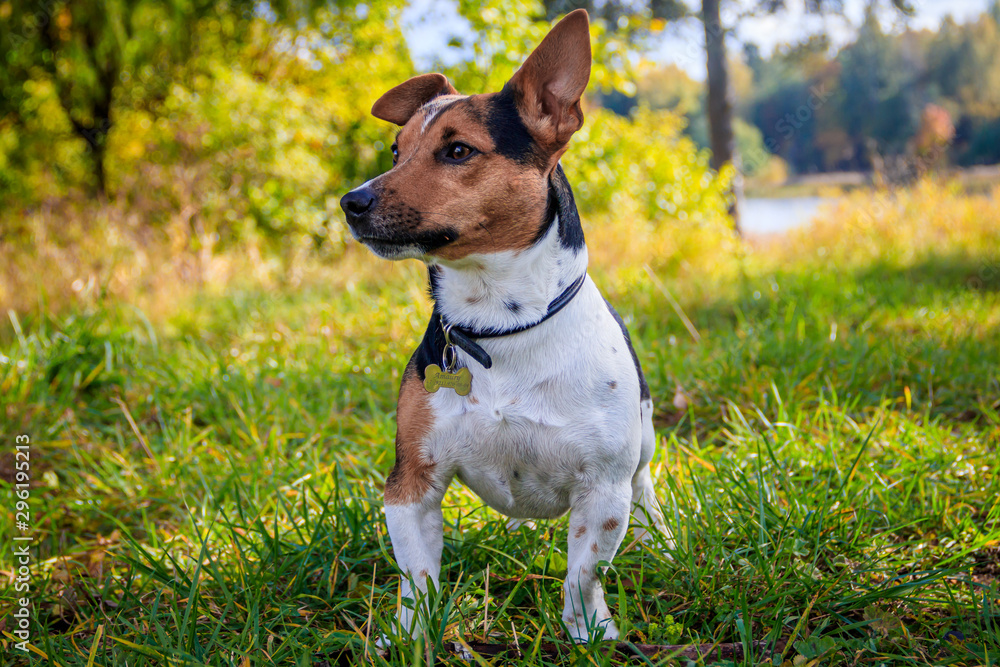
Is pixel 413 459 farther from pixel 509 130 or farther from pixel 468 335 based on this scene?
pixel 509 130

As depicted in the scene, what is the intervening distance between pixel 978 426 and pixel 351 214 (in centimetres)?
320

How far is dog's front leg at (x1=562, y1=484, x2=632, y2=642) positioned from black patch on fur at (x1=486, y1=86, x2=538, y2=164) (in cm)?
96

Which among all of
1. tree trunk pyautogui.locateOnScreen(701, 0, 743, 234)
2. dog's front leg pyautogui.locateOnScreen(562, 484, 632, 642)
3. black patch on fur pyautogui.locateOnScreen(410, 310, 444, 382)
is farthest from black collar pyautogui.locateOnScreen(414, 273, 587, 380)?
tree trunk pyautogui.locateOnScreen(701, 0, 743, 234)

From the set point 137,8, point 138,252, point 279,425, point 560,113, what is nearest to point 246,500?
point 279,425

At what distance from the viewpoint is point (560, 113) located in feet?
6.34

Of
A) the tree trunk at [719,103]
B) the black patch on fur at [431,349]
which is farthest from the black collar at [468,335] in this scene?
the tree trunk at [719,103]

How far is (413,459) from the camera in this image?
183 cm

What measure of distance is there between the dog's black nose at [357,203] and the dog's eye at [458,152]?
0.26 metres

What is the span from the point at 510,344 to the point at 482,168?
0.49 m

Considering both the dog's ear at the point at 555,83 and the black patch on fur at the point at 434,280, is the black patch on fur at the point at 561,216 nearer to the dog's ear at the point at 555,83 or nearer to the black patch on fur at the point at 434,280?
the dog's ear at the point at 555,83

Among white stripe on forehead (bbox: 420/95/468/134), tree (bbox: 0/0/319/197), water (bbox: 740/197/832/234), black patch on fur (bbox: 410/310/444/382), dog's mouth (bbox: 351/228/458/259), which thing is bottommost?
water (bbox: 740/197/832/234)

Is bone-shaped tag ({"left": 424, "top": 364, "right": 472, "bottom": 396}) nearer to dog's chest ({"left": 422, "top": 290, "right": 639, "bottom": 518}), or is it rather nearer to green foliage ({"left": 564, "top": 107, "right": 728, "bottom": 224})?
dog's chest ({"left": 422, "top": 290, "right": 639, "bottom": 518})

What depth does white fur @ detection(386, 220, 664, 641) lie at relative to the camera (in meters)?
1.77
